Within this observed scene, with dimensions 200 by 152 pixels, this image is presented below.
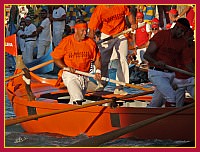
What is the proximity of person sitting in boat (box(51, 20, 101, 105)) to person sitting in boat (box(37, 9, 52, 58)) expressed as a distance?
5.97m

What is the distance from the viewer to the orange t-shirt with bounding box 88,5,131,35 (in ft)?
30.5

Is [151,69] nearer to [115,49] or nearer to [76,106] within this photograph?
[76,106]

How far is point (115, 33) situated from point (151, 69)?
1926 millimetres

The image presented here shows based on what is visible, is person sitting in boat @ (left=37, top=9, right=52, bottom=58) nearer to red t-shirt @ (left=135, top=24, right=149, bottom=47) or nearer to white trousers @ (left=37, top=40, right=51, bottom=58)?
white trousers @ (left=37, top=40, right=51, bottom=58)

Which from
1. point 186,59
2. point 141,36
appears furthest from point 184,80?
point 141,36

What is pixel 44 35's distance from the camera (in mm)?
14336

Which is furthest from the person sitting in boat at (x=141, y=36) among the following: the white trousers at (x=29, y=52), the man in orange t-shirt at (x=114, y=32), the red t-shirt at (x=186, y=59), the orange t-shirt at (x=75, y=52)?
the red t-shirt at (x=186, y=59)

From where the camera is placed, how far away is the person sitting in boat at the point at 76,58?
795 cm

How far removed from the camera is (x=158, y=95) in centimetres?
781

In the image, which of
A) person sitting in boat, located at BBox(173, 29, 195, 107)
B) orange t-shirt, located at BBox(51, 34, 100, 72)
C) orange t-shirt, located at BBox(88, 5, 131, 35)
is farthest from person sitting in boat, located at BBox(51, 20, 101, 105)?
orange t-shirt, located at BBox(88, 5, 131, 35)

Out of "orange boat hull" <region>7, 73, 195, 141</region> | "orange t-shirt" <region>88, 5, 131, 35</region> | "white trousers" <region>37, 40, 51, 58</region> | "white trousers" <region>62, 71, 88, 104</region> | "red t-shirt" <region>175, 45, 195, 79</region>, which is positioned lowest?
"orange boat hull" <region>7, 73, 195, 141</region>

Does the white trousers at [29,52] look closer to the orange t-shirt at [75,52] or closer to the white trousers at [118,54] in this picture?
the white trousers at [118,54]

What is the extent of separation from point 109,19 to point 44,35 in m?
5.16

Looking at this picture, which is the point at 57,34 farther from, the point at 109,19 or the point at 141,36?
the point at 109,19
